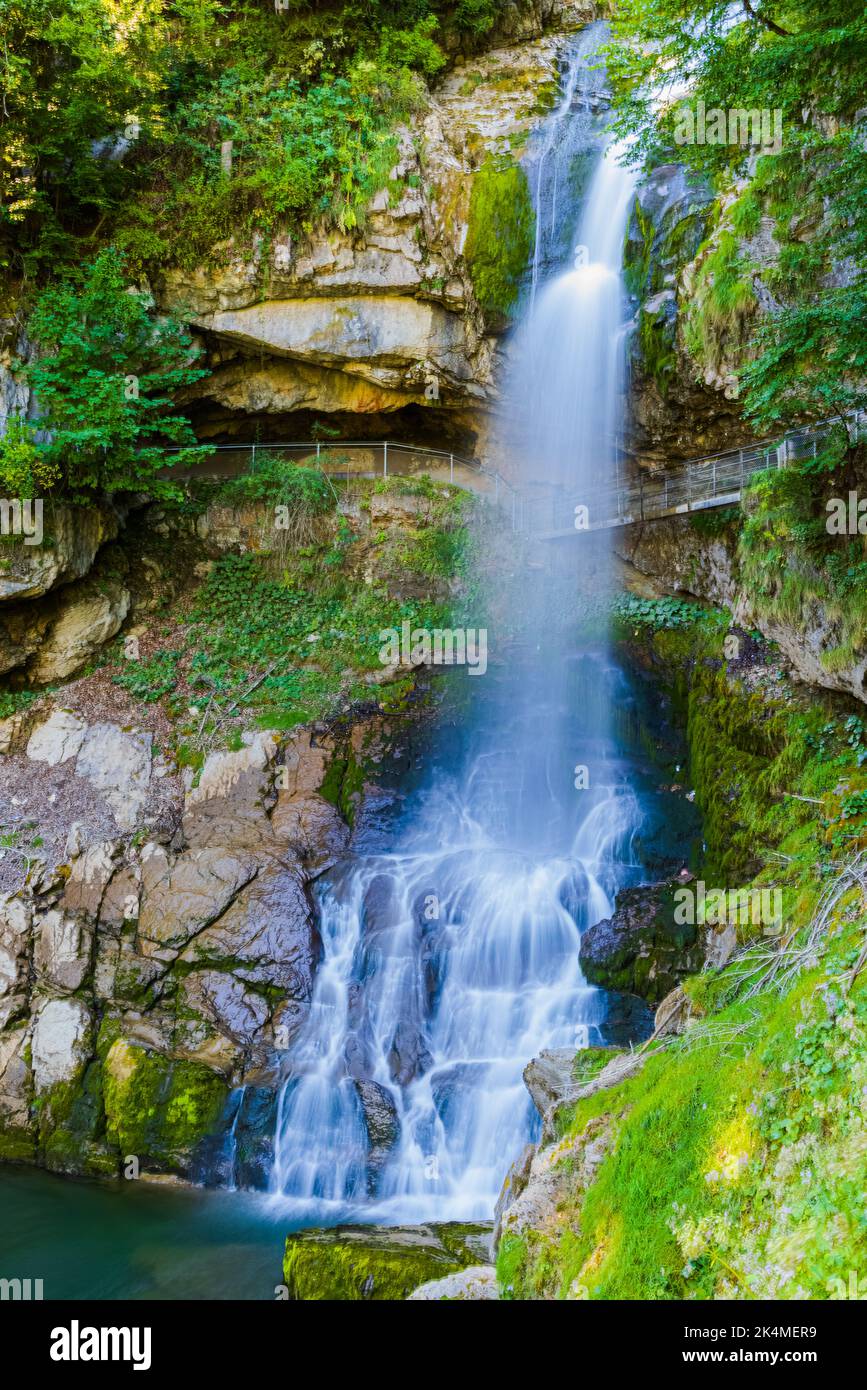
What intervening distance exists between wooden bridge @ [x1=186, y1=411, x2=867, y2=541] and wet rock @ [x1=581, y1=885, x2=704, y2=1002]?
20.3 ft

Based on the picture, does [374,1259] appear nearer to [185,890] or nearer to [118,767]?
[185,890]

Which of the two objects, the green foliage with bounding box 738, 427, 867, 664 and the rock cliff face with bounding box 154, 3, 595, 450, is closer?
the green foliage with bounding box 738, 427, 867, 664

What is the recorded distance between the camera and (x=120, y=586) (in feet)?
42.5

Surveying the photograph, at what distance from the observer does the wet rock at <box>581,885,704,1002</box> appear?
336 inches

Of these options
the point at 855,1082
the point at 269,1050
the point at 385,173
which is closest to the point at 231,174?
the point at 385,173

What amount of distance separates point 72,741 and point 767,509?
9.26 metres

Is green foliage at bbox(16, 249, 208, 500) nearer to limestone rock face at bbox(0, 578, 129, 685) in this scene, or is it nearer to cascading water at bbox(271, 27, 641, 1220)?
limestone rock face at bbox(0, 578, 129, 685)

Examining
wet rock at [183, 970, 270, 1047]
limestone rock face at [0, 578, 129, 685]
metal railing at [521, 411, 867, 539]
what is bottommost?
wet rock at [183, 970, 270, 1047]

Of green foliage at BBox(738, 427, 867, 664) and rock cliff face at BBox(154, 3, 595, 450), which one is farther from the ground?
rock cliff face at BBox(154, 3, 595, 450)

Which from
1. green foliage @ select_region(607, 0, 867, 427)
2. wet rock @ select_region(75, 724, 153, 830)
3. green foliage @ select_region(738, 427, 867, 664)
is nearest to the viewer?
green foliage @ select_region(607, 0, 867, 427)

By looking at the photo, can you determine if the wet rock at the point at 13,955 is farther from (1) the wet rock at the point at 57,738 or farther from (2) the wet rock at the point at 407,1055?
(2) the wet rock at the point at 407,1055

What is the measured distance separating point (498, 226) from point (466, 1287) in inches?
532

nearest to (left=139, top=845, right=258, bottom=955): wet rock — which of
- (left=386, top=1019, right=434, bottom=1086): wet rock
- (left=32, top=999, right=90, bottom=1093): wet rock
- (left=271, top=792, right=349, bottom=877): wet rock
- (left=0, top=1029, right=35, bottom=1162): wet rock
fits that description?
(left=271, top=792, right=349, bottom=877): wet rock
